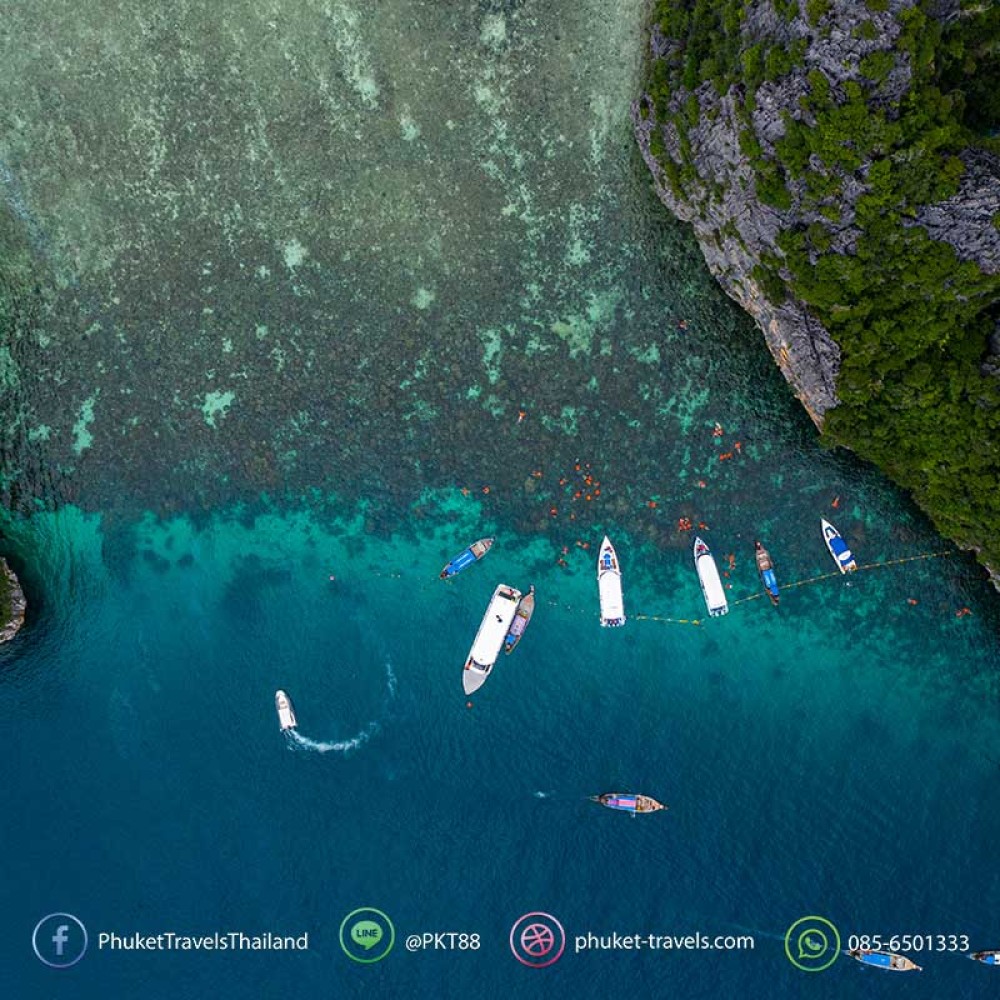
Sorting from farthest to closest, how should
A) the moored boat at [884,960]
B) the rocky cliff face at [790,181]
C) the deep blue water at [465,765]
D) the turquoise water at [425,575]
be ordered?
the moored boat at [884,960], the deep blue water at [465,765], the turquoise water at [425,575], the rocky cliff face at [790,181]

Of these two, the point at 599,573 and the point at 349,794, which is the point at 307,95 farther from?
the point at 349,794

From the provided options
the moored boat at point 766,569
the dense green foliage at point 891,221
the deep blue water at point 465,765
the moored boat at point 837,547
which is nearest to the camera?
the dense green foliage at point 891,221

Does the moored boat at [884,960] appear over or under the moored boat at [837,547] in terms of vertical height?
under

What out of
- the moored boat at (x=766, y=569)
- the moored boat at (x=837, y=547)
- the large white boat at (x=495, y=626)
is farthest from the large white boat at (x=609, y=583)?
the moored boat at (x=837, y=547)

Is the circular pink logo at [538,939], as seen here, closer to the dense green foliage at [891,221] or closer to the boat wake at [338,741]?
the boat wake at [338,741]

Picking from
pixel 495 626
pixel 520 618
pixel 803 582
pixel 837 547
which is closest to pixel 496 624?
pixel 495 626

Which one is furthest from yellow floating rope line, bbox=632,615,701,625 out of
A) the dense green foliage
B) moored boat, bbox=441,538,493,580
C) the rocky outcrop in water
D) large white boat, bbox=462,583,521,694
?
the rocky outcrop in water
